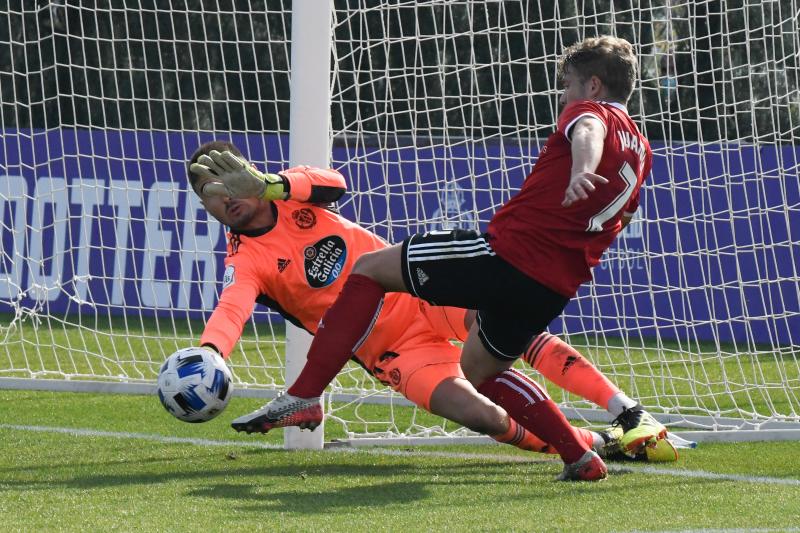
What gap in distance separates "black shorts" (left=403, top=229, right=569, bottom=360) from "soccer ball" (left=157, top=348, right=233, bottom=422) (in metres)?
0.71

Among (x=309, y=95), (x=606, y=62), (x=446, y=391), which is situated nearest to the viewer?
(x=606, y=62)

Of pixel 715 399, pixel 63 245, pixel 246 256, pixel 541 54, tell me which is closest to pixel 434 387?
pixel 246 256

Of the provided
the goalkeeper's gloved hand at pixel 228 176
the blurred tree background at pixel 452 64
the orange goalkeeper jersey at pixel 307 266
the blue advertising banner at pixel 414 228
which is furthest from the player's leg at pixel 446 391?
the blue advertising banner at pixel 414 228

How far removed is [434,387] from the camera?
4.50 metres

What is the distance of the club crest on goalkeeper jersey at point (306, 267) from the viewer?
4723 mm

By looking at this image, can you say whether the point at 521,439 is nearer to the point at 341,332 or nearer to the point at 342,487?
the point at 342,487

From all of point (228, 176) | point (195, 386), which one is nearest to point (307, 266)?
point (228, 176)

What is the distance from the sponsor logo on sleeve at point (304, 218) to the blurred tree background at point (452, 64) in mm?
1052

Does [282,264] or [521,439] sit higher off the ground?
[282,264]

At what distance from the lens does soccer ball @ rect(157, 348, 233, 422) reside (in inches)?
160

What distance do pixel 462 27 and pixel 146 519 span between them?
4.72 meters

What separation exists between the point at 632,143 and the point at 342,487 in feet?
4.93

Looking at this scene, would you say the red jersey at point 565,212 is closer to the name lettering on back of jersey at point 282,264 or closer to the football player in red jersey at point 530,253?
the football player in red jersey at point 530,253

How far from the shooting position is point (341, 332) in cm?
418
